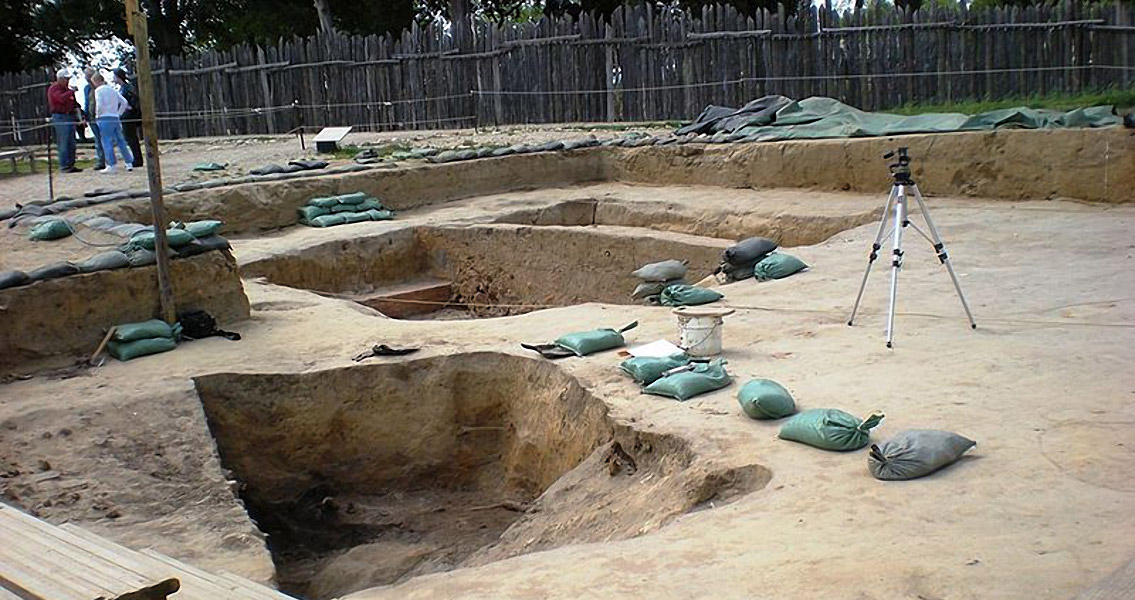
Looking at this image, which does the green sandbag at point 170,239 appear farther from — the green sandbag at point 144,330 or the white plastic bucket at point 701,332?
the white plastic bucket at point 701,332

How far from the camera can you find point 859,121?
1275 cm

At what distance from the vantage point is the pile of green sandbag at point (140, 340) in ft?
24.5

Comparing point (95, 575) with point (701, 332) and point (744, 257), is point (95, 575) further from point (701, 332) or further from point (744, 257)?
point (744, 257)

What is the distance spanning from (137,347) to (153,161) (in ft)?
4.29

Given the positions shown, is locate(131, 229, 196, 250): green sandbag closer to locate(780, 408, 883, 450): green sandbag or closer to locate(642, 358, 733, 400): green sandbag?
locate(642, 358, 733, 400): green sandbag

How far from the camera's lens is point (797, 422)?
16.6 ft

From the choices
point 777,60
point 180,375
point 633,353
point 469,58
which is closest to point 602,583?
point 633,353

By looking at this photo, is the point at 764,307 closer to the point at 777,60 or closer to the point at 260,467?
the point at 260,467

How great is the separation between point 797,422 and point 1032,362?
157cm

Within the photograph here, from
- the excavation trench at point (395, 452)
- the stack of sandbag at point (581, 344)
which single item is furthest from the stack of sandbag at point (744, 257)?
the excavation trench at point (395, 452)

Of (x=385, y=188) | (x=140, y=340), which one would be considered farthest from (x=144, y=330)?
(x=385, y=188)

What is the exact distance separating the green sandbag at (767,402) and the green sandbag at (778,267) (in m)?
3.47

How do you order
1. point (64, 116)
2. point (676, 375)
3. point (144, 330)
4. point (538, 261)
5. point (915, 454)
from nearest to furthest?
point (915, 454) → point (676, 375) → point (144, 330) → point (538, 261) → point (64, 116)

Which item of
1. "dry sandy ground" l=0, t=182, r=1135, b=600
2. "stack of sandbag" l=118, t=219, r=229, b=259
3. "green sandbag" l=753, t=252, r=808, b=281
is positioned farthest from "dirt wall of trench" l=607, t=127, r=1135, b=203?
"stack of sandbag" l=118, t=219, r=229, b=259
